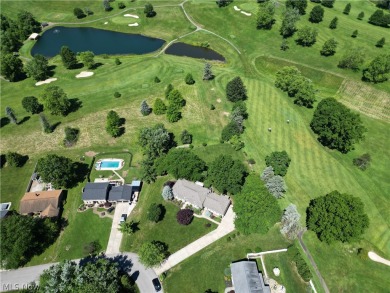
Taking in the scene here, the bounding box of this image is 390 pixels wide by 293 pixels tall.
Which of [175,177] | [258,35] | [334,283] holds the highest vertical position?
[258,35]

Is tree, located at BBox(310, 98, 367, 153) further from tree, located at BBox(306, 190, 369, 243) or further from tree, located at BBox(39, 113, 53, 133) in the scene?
tree, located at BBox(39, 113, 53, 133)

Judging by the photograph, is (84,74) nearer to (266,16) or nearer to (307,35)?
(266,16)

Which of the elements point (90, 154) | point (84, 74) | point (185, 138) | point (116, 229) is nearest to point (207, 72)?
point (185, 138)

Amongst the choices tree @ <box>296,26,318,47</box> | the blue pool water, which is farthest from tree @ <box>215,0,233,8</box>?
the blue pool water

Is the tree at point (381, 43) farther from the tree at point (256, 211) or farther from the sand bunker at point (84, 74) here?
the sand bunker at point (84, 74)

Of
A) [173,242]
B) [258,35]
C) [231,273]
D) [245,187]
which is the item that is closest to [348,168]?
[245,187]

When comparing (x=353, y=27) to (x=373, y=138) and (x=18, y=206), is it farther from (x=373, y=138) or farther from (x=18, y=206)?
(x=18, y=206)
